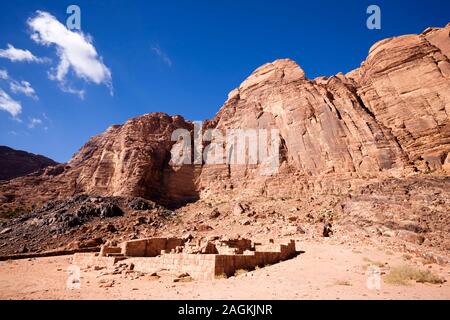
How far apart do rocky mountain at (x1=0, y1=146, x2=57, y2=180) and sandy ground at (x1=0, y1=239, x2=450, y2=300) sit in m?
86.3

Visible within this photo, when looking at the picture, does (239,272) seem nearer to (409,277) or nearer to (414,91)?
(409,277)

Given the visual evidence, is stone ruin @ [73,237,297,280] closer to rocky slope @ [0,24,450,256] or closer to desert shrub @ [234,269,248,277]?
desert shrub @ [234,269,248,277]

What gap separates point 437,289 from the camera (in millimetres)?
9797

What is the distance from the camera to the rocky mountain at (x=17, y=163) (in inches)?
3466

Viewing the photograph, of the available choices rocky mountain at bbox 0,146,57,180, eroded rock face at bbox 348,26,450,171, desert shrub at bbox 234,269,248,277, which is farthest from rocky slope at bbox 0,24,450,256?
rocky mountain at bbox 0,146,57,180

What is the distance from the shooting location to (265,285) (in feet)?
35.0

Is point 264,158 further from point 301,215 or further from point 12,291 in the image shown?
point 12,291

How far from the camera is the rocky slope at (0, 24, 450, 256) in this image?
3275 centimetres

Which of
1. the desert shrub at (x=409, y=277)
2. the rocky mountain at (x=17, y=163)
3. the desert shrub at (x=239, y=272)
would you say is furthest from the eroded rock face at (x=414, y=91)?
the rocky mountain at (x=17, y=163)

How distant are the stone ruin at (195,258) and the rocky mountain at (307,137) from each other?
84.6 ft

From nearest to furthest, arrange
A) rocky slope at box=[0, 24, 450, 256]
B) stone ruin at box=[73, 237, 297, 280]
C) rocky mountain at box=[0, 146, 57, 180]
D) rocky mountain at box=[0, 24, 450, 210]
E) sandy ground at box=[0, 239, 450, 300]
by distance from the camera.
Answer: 1. sandy ground at box=[0, 239, 450, 300]
2. stone ruin at box=[73, 237, 297, 280]
3. rocky slope at box=[0, 24, 450, 256]
4. rocky mountain at box=[0, 24, 450, 210]
5. rocky mountain at box=[0, 146, 57, 180]

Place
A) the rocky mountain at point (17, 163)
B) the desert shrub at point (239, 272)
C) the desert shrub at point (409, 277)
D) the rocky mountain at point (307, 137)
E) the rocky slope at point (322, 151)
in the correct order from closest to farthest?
1. the desert shrub at point (409, 277)
2. the desert shrub at point (239, 272)
3. the rocky slope at point (322, 151)
4. the rocky mountain at point (307, 137)
5. the rocky mountain at point (17, 163)

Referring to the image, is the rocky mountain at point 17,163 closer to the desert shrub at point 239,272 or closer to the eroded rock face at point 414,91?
the eroded rock face at point 414,91

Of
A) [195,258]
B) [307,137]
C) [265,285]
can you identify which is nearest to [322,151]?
[307,137]
